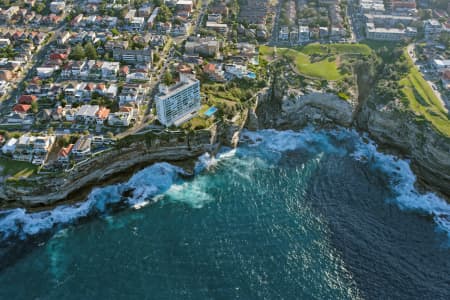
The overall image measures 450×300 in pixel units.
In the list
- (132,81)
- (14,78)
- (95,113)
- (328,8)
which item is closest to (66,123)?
(95,113)

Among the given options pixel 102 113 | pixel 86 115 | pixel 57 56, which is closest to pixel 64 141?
pixel 86 115

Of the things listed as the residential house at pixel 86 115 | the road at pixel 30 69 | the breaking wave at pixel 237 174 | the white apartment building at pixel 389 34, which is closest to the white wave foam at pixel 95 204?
the breaking wave at pixel 237 174

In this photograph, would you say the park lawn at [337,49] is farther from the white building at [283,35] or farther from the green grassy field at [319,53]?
the white building at [283,35]

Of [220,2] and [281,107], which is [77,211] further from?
[220,2]

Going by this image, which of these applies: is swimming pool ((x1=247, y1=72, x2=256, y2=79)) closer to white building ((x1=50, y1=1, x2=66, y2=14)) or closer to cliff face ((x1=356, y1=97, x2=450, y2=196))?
cliff face ((x1=356, y1=97, x2=450, y2=196))

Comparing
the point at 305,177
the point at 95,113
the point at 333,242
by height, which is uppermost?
the point at 95,113
